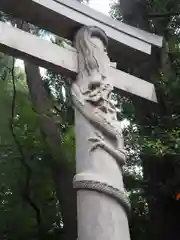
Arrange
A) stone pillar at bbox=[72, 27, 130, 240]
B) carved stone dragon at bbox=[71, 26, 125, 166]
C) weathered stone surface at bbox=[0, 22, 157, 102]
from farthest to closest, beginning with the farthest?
weathered stone surface at bbox=[0, 22, 157, 102] < carved stone dragon at bbox=[71, 26, 125, 166] < stone pillar at bbox=[72, 27, 130, 240]

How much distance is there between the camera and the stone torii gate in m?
2.43

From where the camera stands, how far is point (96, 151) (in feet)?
8.48

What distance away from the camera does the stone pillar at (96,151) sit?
7.79ft

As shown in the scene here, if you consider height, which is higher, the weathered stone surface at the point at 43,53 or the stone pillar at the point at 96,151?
the weathered stone surface at the point at 43,53

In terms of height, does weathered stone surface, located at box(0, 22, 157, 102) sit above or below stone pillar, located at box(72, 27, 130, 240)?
above

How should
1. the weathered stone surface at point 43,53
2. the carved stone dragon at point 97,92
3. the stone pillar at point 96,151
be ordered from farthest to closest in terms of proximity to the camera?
the weathered stone surface at point 43,53
the carved stone dragon at point 97,92
the stone pillar at point 96,151

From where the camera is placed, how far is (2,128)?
6.38m

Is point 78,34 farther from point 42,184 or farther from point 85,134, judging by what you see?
point 42,184

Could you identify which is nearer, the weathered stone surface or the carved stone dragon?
the carved stone dragon

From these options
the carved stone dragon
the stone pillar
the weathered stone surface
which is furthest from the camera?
the weathered stone surface

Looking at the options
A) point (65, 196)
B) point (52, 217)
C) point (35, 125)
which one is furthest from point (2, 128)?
point (65, 196)

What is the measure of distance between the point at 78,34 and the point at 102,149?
91 cm

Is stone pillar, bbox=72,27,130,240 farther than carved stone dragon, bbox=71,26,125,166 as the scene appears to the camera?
No

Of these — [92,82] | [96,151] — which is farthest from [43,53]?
[96,151]
